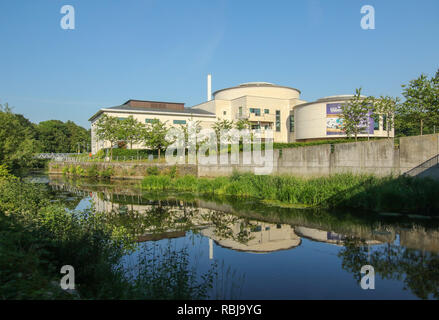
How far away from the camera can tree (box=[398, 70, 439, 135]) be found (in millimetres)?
20953

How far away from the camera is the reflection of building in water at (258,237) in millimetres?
9289

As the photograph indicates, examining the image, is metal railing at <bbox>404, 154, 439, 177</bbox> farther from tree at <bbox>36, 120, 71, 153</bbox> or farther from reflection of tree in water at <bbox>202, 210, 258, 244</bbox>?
tree at <bbox>36, 120, 71, 153</bbox>

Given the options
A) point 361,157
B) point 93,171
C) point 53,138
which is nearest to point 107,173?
point 93,171

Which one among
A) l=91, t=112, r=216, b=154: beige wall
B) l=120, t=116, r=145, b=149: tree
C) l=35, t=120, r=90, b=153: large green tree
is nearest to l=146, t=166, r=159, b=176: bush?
l=120, t=116, r=145, b=149: tree

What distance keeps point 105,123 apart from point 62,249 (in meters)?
42.2

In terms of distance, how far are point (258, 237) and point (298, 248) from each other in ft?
5.12

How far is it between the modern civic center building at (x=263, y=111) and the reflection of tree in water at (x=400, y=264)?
40.9 m

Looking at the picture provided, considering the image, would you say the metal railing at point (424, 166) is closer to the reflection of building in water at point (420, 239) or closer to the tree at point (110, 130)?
the reflection of building in water at point (420, 239)

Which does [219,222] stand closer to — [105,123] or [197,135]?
[197,135]

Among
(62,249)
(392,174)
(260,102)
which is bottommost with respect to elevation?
(62,249)

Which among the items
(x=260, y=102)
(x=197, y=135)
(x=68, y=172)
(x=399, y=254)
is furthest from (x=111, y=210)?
(x=260, y=102)

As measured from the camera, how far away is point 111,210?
15305mm

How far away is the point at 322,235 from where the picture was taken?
33.9ft

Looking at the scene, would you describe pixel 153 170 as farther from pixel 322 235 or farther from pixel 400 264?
pixel 400 264
